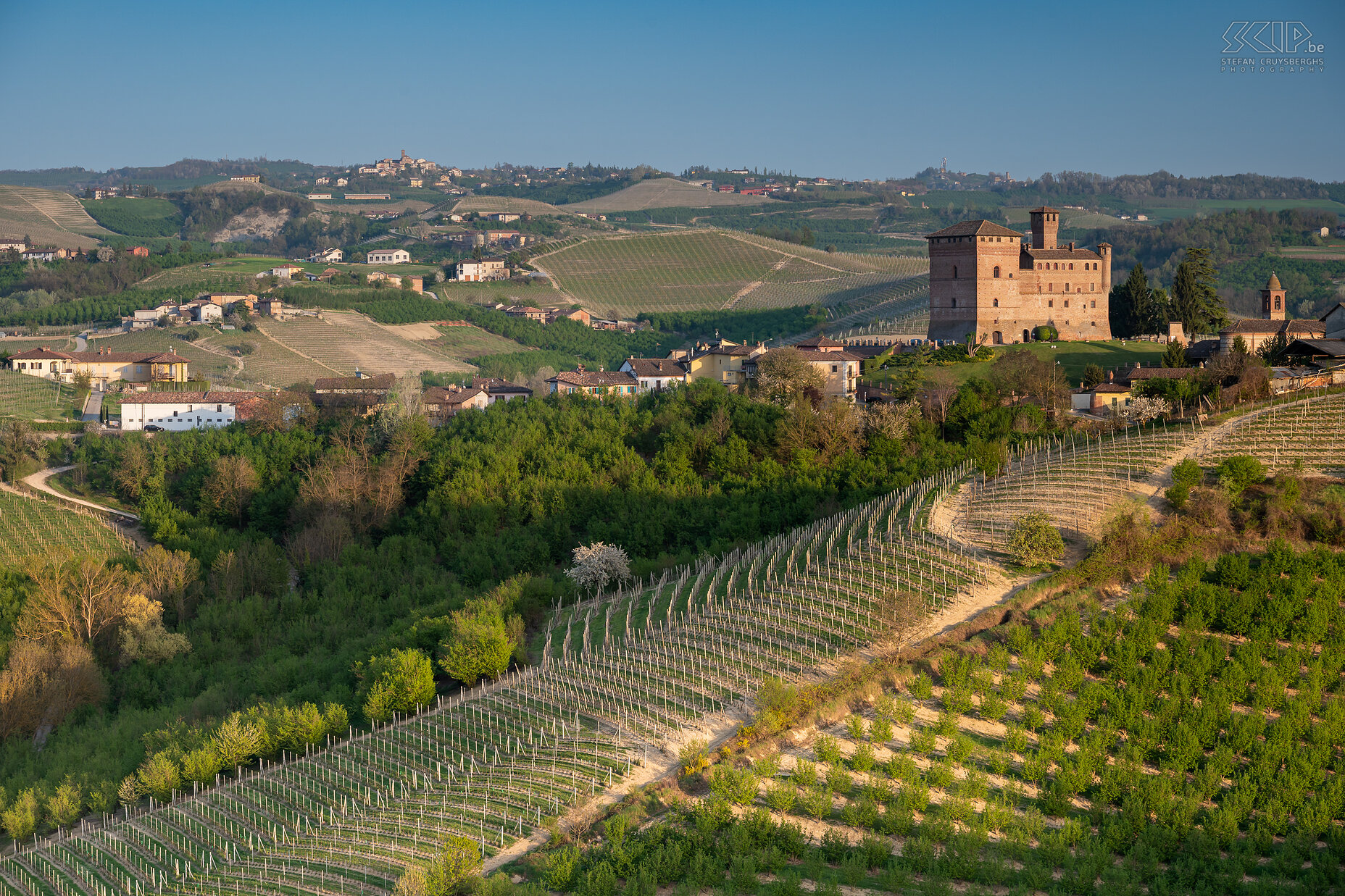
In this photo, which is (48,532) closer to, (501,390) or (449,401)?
(449,401)

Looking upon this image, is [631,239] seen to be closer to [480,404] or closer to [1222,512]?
[480,404]

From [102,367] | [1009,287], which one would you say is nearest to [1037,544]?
[1009,287]

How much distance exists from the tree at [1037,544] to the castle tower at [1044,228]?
32817mm

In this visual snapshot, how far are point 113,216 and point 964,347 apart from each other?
153 m

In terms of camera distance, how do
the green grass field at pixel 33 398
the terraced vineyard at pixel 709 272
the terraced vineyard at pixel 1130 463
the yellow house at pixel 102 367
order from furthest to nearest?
the terraced vineyard at pixel 709 272 → the yellow house at pixel 102 367 → the green grass field at pixel 33 398 → the terraced vineyard at pixel 1130 463

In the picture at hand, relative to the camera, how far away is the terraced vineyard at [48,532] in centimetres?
4284

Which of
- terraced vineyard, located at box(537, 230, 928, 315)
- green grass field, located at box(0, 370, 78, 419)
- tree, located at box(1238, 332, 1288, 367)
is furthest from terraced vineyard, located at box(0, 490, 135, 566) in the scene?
terraced vineyard, located at box(537, 230, 928, 315)

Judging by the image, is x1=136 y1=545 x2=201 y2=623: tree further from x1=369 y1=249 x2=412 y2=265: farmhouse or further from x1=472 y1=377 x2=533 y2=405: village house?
x1=369 y1=249 x2=412 y2=265: farmhouse

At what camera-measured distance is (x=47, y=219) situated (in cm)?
16425

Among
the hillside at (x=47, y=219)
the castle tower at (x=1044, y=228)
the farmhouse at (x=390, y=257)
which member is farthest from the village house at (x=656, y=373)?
the hillside at (x=47, y=219)

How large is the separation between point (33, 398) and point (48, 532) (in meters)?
22.3

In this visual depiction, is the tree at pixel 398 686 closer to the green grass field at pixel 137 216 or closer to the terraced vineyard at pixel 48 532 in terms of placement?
the terraced vineyard at pixel 48 532

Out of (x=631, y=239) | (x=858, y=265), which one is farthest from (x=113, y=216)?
(x=858, y=265)

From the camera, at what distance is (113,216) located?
172 m
